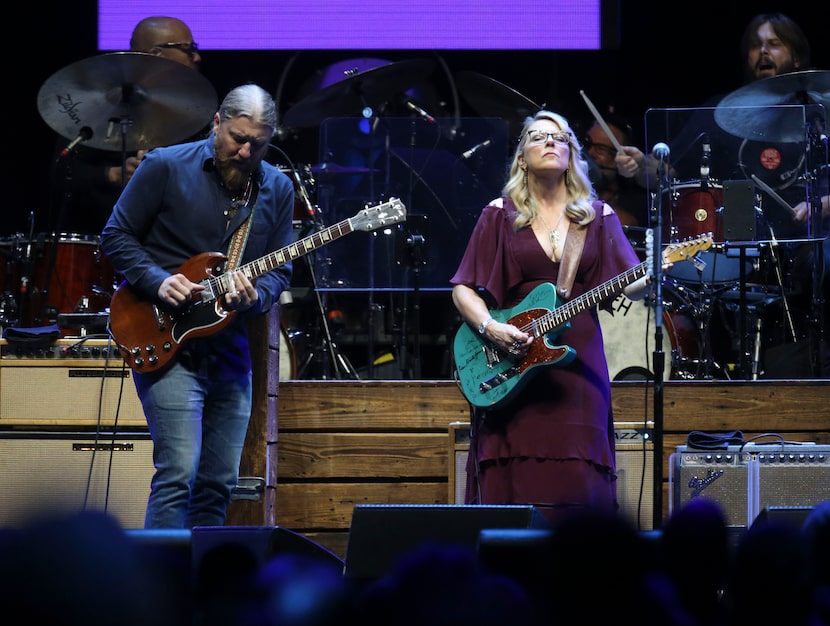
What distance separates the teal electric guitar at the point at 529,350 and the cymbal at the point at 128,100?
2803 mm

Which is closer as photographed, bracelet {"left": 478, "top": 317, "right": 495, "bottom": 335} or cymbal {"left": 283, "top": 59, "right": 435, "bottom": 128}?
bracelet {"left": 478, "top": 317, "right": 495, "bottom": 335}

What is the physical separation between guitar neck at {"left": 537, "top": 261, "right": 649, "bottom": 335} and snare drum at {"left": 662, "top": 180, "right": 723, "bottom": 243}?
1.70 metres

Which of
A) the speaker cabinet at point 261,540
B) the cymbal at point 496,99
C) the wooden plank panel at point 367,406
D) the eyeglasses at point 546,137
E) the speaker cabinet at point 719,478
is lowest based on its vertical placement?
the speaker cabinet at point 261,540

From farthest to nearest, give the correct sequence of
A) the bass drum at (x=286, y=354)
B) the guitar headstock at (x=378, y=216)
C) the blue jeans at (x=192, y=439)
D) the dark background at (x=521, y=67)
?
the dark background at (x=521, y=67) → the bass drum at (x=286, y=354) → the guitar headstock at (x=378, y=216) → the blue jeans at (x=192, y=439)

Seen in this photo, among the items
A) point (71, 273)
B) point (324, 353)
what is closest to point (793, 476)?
point (324, 353)

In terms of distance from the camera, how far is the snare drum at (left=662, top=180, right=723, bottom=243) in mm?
5824

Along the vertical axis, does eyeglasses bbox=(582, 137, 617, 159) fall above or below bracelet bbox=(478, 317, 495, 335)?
above

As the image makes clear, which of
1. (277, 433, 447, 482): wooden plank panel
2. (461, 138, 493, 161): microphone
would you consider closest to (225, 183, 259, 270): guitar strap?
(277, 433, 447, 482): wooden plank panel

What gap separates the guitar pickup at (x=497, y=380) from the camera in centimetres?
405

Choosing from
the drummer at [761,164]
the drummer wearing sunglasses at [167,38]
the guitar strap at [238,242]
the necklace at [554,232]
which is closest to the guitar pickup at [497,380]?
the necklace at [554,232]

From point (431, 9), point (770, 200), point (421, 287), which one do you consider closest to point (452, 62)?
point (431, 9)

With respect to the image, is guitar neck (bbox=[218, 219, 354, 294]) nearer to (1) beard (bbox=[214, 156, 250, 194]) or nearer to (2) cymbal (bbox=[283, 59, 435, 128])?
(1) beard (bbox=[214, 156, 250, 194])

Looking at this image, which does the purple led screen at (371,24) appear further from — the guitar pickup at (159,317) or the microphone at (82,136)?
the guitar pickup at (159,317)

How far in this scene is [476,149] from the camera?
6844mm
